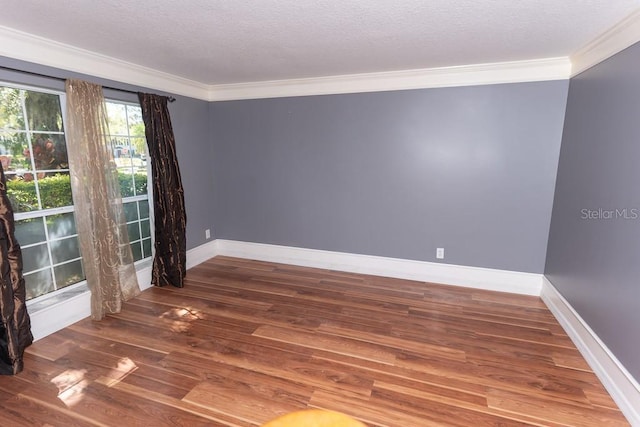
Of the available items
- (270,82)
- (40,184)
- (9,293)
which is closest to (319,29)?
(270,82)

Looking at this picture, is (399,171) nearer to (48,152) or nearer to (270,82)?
(270,82)

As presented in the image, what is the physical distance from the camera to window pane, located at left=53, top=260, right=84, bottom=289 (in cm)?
277

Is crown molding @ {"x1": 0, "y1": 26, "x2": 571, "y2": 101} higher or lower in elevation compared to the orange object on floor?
higher

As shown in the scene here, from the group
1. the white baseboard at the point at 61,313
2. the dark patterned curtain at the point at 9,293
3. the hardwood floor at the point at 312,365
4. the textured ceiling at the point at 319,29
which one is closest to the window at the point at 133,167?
the textured ceiling at the point at 319,29

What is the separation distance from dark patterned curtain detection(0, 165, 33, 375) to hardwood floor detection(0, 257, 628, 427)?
0.14m

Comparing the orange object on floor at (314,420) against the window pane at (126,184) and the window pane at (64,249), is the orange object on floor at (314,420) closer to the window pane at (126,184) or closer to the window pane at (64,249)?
the window pane at (64,249)

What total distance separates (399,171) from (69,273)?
3359 mm

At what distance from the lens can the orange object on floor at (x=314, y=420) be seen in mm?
1080

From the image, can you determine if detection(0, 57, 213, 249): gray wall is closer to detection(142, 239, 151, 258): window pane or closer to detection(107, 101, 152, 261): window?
detection(107, 101, 152, 261): window

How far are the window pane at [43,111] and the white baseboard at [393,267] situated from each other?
234 centimetres

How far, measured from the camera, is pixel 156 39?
2.38 metres

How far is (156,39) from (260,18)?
93 cm

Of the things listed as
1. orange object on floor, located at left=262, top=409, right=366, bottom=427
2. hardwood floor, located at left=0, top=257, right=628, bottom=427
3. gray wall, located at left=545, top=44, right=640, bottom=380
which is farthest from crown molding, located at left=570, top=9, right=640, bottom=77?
orange object on floor, located at left=262, top=409, right=366, bottom=427

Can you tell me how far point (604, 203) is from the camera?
7.14 feet
